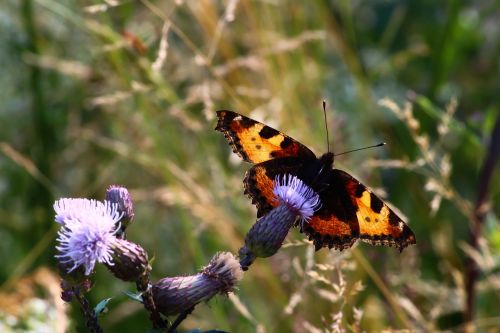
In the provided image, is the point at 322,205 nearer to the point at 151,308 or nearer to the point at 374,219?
the point at 374,219

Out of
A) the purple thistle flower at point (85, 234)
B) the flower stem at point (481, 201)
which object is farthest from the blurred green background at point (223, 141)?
the purple thistle flower at point (85, 234)

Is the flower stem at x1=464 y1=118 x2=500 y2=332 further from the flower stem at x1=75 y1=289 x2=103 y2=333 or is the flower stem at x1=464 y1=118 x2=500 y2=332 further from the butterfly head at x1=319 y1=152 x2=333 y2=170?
the flower stem at x1=75 y1=289 x2=103 y2=333

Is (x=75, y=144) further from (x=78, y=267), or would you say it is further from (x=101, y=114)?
(x=78, y=267)

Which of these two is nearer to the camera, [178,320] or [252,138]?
[178,320]

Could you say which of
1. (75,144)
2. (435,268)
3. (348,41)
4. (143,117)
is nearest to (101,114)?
(75,144)

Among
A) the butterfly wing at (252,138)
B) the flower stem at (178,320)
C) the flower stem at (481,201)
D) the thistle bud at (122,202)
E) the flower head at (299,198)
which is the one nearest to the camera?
the flower stem at (178,320)

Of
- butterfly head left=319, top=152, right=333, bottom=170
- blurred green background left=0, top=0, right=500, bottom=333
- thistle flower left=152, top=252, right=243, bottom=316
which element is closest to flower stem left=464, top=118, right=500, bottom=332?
blurred green background left=0, top=0, right=500, bottom=333

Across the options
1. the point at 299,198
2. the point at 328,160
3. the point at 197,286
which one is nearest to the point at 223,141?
the point at 328,160

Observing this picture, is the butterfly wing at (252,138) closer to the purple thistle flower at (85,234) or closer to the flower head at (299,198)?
the flower head at (299,198)
